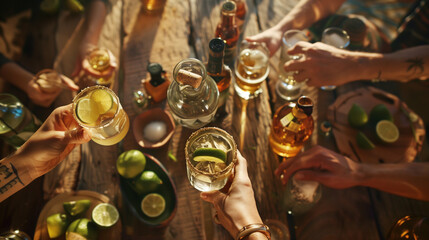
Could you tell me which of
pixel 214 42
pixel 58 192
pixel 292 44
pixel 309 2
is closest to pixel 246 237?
pixel 214 42

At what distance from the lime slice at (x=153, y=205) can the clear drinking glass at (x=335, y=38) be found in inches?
52.6

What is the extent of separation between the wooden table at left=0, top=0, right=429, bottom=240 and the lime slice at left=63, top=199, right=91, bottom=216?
155 millimetres

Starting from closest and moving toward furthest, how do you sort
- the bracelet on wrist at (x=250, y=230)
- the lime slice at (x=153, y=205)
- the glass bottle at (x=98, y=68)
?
the bracelet on wrist at (x=250, y=230) → the lime slice at (x=153, y=205) → the glass bottle at (x=98, y=68)

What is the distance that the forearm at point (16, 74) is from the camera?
2035 millimetres

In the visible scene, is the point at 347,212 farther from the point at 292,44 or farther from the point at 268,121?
the point at 292,44

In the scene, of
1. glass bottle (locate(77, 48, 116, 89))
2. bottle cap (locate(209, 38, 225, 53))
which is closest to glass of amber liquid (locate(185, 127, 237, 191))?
bottle cap (locate(209, 38, 225, 53))

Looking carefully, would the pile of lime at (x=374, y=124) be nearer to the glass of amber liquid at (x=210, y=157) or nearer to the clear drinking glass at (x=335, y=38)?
the clear drinking glass at (x=335, y=38)

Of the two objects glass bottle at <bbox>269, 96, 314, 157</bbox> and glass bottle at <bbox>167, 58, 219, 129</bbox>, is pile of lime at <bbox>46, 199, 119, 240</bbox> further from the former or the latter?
glass bottle at <bbox>269, 96, 314, 157</bbox>

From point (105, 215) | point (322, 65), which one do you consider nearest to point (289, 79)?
point (322, 65)

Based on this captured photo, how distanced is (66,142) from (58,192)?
18.5 inches

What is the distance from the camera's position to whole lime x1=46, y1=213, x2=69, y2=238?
1394 millimetres

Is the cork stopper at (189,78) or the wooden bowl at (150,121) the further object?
the wooden bowl at (150,121)

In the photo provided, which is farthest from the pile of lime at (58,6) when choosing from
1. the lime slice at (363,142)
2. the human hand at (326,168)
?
the lime slice at (363,142)

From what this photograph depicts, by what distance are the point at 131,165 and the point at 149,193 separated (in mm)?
192
